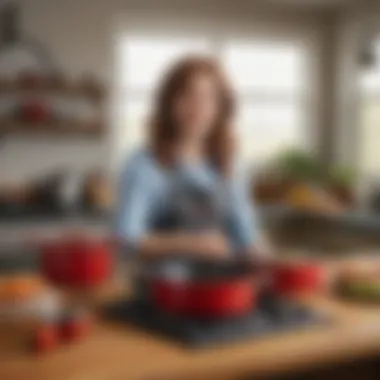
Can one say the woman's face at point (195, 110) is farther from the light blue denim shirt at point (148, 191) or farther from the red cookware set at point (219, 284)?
the red cookware set at point (219, 284)

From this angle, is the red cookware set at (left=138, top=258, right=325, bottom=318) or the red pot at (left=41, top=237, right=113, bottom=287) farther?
the red pot at (left=41, top=237, right=113, bottom=287)

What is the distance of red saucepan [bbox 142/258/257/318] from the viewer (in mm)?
837

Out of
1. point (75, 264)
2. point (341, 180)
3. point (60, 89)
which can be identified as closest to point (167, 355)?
point (75, 264)

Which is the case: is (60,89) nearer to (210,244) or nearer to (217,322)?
(210,244)

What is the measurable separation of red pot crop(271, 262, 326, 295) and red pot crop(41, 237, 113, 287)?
20 centimetres

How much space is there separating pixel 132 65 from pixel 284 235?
0.33 m

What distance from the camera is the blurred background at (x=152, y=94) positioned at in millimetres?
1134

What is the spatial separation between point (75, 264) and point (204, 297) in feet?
0.73

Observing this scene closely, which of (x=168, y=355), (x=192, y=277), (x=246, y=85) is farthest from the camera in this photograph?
(x=246, y=85)

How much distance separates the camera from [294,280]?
1.01m

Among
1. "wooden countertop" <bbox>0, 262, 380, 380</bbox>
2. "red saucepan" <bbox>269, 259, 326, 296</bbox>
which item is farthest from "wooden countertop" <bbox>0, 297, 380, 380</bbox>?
"red saucepan" <bbox>269, 259, 326, 296</bbox>

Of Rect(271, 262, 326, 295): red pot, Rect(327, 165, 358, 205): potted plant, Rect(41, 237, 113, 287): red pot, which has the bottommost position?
Rect(271, 262, 326, 295): red pot

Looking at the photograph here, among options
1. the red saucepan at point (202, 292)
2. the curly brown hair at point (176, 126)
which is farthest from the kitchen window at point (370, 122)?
the red saucepan at point (202, 292)

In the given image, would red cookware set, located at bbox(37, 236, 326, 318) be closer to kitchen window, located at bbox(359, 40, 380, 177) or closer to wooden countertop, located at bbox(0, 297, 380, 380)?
wooden countertop, located at bbox(0, 297, 380, 380)
